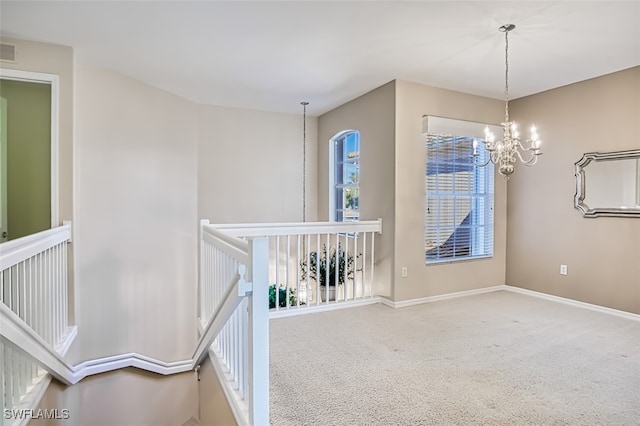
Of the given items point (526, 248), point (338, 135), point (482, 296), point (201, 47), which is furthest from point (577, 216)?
point (201, 47)

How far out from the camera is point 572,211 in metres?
4.04

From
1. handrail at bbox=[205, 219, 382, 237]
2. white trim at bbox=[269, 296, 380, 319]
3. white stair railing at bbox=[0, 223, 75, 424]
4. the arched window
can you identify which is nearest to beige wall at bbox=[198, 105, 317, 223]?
the arched window

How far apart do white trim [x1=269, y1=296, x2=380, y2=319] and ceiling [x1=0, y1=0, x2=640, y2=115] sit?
252cm

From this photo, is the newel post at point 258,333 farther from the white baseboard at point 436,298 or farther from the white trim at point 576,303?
→ the white trim at point 576,303

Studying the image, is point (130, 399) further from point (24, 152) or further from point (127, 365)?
point (24, 152)

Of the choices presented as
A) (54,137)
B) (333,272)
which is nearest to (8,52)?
(54,137)

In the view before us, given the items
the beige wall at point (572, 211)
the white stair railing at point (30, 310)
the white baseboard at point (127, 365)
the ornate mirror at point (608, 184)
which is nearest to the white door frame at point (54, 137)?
the white stair railing at point (30, 310)

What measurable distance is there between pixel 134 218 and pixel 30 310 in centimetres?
173

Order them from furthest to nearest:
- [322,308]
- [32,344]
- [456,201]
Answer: [456,201], [322,308], [32,344]

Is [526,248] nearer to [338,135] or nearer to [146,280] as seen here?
[338,135]

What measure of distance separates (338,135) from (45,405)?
4.41m

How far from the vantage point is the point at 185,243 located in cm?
445

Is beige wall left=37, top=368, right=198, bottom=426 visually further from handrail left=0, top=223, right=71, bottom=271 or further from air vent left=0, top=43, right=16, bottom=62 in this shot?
air vent left=0, top=43, right=16, bottom=62

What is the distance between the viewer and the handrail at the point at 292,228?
11.6ft
